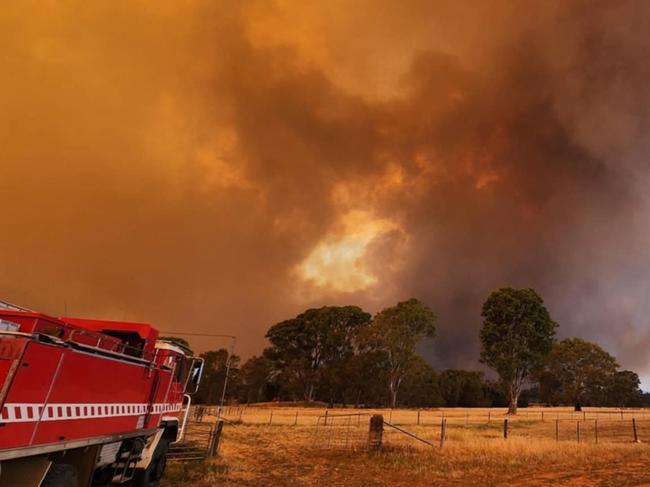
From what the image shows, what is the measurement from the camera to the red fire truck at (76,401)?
209 inches

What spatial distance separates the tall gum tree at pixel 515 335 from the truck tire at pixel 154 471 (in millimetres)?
55590

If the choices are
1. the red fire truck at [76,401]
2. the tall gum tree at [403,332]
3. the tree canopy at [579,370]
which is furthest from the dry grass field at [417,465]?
the tree canopy at [579,370]

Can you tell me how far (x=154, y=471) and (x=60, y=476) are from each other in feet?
20.1

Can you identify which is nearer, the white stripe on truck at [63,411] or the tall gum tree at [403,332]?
the white stripe on truck at [63,411]

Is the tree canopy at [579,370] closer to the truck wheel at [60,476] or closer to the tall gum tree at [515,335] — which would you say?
the tall gum tree at [515,335]

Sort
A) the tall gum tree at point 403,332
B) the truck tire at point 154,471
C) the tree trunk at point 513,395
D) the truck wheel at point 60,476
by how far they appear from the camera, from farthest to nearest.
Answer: the tall gum tree at point 403,332, the tree trunk at point 513,395, the truck tire at point 154,471, the truck wheel at point 60,476

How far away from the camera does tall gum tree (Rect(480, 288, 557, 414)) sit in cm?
5728

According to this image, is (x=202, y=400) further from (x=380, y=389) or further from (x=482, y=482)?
(x=482, y=482)

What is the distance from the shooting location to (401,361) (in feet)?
224

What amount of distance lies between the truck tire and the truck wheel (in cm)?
450

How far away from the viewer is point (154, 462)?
11188mm

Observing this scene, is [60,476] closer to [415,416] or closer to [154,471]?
[154,471]

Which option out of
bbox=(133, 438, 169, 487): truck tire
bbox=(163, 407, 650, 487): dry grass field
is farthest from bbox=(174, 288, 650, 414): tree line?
bbox=(133, 438, 169, 487): truck tire

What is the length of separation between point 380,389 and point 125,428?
240 feet
